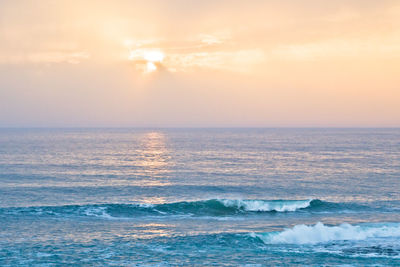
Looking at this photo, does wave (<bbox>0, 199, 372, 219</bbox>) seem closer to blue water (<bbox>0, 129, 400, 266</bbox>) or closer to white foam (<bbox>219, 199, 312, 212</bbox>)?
white foam (<bbox>219, 199, 312, 212</bbox>)

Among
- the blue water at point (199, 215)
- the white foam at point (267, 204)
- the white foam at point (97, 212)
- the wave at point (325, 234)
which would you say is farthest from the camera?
the white foam at point (267, 204)

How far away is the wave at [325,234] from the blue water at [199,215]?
9cm

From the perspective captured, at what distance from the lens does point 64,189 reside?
48.8m

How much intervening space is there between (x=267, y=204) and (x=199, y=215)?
27.8 feet

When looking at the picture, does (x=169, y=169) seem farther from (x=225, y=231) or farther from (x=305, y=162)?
(x=225, y=231)

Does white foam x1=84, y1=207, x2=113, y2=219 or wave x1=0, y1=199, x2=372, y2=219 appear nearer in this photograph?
white foam x1=84, y1=207, x2=113, y2=219

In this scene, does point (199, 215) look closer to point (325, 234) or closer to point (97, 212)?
point (97, 212)

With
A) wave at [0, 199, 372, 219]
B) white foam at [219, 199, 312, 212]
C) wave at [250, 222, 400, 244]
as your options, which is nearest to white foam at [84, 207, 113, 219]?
wave at [0, 199, 372, 219]

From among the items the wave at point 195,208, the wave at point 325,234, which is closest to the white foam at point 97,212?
the wave at point 195,208

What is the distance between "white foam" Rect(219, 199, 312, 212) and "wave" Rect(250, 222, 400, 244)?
8608 mm

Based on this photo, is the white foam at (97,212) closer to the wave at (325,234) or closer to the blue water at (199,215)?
the blue water at (199,215)

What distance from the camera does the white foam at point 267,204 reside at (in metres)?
41.5

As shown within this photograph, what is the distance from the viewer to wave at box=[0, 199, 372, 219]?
38281mm

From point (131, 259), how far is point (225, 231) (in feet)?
32.8
